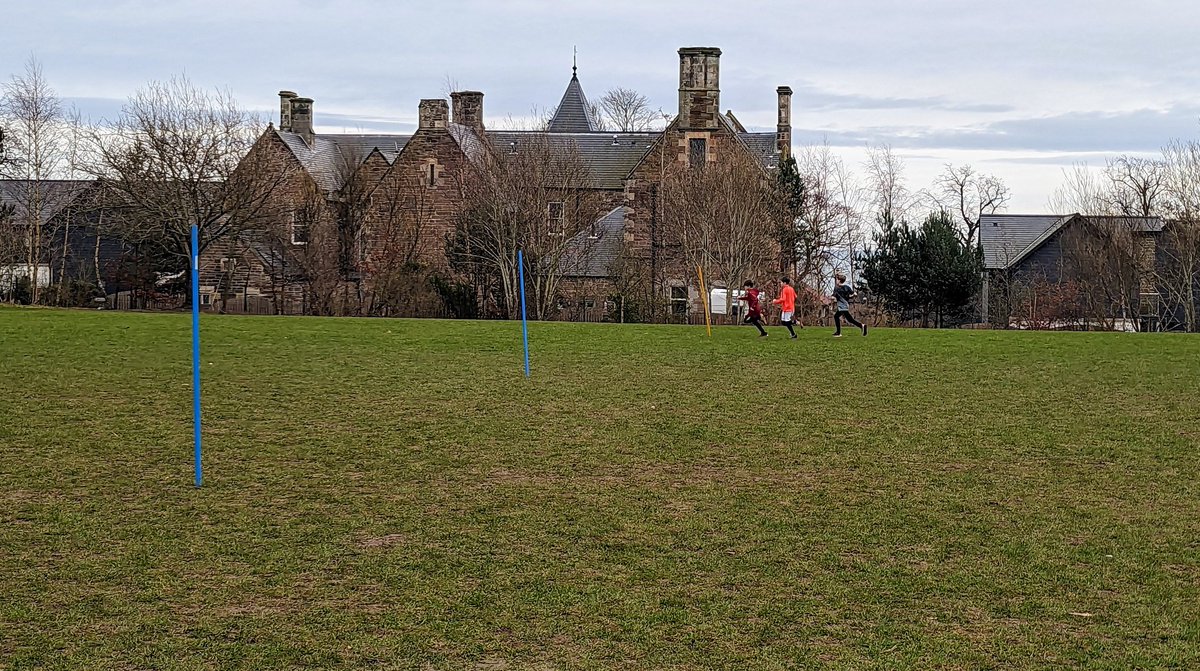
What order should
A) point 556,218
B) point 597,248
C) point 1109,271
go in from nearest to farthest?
point 556,218 → point 1109,271 → point 597,248

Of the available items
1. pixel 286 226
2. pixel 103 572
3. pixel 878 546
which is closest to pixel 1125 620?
pixel 878 546

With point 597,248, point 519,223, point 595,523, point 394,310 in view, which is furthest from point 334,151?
point 595,523

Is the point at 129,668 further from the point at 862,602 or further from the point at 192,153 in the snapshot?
the point at 192,153

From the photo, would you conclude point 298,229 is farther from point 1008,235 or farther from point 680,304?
point 1008,235

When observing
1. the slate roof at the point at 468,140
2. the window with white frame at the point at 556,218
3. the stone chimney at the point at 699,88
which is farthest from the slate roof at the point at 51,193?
the stone chimney at the point at 699,88

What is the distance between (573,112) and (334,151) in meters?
18.9

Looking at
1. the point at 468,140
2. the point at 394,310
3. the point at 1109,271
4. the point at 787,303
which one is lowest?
the point at 394,310

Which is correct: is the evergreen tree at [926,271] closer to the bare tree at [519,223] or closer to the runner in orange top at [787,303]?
the bare tree at [519,223]

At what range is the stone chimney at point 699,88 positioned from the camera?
58781mm

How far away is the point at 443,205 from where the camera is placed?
61.1 m

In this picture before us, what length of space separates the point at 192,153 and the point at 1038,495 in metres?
45.9

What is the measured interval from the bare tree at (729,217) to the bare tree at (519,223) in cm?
445

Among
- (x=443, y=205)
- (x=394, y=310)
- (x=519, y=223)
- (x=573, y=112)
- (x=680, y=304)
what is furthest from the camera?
(x=573, y=112)

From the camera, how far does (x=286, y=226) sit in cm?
5753
